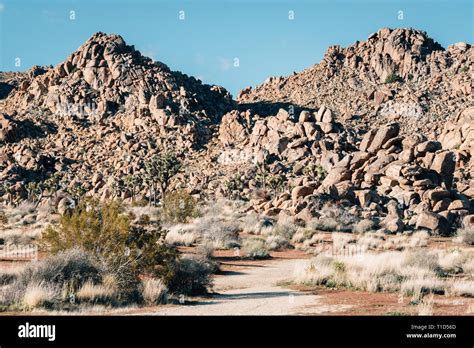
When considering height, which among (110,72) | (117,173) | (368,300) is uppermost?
(110,72)

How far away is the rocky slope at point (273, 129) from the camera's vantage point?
47.7 meters

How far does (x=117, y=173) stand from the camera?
8606 cm

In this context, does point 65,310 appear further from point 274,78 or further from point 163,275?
point 274,78

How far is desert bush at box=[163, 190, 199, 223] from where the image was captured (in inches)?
1522

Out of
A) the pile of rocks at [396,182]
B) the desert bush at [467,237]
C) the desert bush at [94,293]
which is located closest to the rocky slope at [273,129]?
the pile of rocks at [396,182]

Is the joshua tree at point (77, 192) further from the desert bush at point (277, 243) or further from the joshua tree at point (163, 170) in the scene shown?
the desert bush at point (277, 243)

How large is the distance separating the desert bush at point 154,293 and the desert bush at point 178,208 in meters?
24.8

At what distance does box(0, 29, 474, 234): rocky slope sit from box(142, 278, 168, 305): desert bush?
27.8m

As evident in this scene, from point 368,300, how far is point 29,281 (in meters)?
8.85

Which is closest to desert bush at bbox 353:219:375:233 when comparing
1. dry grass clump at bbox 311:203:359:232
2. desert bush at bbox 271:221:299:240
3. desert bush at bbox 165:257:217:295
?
dry grass clump at bbox 311:203:359:232

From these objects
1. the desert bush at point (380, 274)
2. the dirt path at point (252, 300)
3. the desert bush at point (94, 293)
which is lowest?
the dirt path at point (252, 300)
